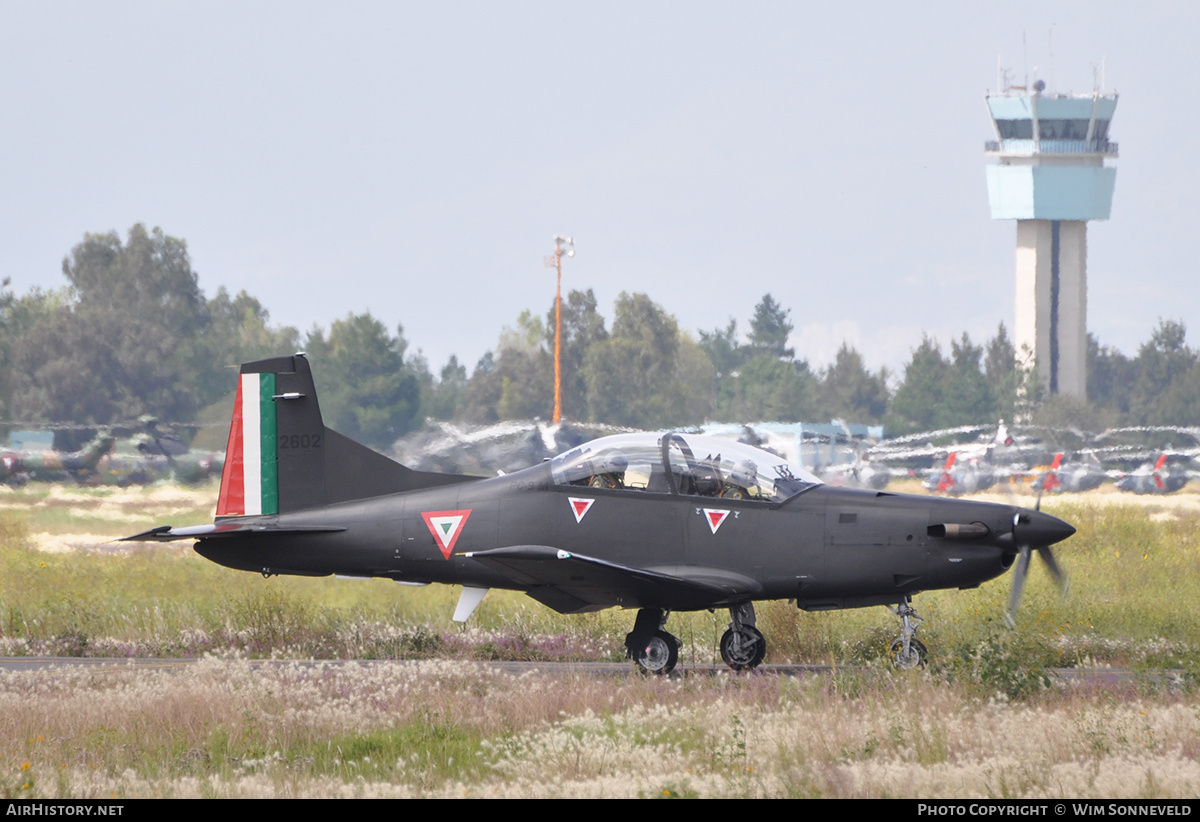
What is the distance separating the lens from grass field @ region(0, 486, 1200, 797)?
7.86m

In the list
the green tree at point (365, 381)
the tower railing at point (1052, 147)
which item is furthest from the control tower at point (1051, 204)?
the green tree at point (365, 381)

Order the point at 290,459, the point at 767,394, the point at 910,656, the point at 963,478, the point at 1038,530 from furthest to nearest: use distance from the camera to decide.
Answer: the point at 767,394 < the point at 963,478 < the point at 290,459 < the point at 910,656 < the point at 1038,530

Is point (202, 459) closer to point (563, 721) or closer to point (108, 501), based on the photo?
point (108, 501)

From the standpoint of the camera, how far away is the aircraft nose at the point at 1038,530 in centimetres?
1153

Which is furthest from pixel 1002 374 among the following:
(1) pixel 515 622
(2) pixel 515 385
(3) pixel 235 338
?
(1) pixel 515 622

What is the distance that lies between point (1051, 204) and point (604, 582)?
280 feet

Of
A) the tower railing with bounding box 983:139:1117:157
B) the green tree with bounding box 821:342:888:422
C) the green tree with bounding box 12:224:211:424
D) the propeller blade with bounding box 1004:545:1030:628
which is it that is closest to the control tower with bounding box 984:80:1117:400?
the tower railing with bounding box 983:139:1117:157

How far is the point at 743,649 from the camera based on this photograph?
490 inches

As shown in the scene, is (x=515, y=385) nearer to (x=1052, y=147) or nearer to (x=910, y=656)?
(x=1052, y=147)

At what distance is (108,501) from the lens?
36.9 m

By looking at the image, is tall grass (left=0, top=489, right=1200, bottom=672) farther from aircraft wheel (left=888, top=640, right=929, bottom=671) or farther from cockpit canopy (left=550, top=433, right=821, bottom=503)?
cockpit canopy (left=550, top=433, right=821, bottom=503)

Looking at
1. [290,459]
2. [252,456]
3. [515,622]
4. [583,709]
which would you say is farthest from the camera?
[515,622]

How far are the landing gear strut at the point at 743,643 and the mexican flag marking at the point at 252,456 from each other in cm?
481
